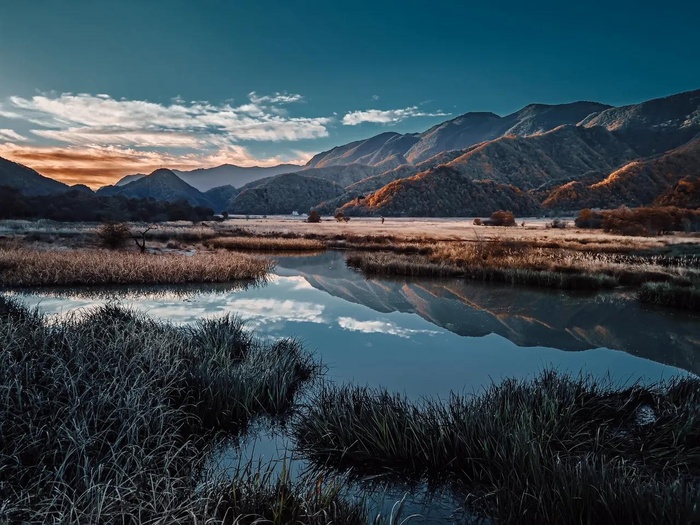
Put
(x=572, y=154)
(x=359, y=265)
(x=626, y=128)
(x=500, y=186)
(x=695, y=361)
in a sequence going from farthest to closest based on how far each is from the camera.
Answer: (x=626, y=128) → (x=572, y=154) → (x=500, y=186) → (x=359, y=265) → (x=695, y=361)

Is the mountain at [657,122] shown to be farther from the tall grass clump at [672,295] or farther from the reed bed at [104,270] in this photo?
the reed bed at [104,270]

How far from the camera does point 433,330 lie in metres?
13.2

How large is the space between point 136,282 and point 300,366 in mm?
14156

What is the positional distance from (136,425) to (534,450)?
3.98 meters

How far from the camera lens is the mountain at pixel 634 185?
8569cm

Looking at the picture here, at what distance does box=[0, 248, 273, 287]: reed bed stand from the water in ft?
5.10

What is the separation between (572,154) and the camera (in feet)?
464

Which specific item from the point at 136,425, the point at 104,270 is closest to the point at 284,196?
the point at 104,270

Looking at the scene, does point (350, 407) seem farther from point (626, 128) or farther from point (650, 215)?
point (626, 128)

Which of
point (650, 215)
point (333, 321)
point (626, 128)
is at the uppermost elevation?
point (626, 128)

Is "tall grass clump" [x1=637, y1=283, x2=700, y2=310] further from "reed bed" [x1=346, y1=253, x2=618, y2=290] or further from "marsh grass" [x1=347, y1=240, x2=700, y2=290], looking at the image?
"reed bed" [x1=346, y1=253, x2=618, y2=290]

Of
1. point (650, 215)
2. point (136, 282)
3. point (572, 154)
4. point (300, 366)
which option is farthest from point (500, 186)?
point (300, 366)

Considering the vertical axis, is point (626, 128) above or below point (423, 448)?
above

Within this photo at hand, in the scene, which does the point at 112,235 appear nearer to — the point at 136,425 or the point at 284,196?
the point at 136,425
